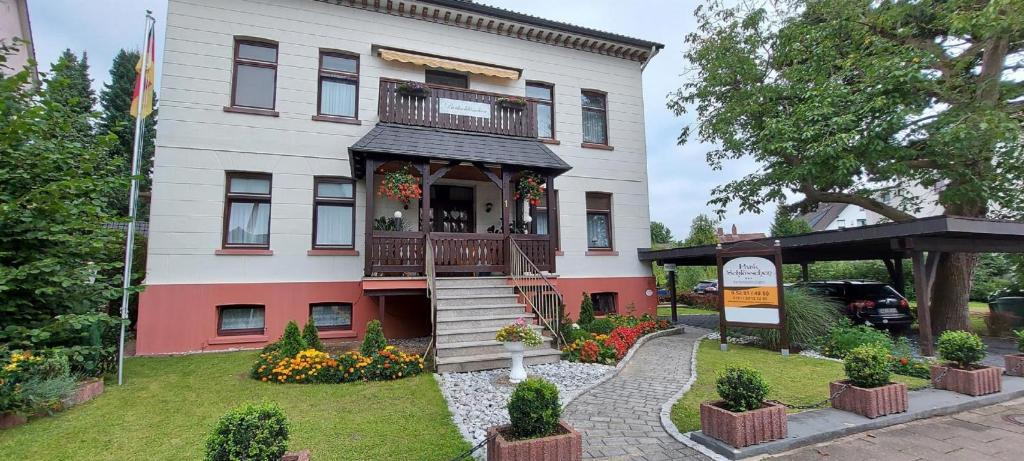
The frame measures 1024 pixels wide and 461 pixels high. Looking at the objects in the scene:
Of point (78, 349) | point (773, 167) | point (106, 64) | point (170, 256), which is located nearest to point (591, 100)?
point (773, 167)

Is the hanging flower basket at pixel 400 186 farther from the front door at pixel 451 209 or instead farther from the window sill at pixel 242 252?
the window sill at pixel 242 252

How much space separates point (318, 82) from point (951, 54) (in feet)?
49.5

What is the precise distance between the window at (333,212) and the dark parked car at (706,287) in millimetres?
20189

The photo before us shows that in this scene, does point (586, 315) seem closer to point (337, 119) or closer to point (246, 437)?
point (337, 119)

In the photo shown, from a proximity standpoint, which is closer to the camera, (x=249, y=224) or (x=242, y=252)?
(x=242, y=252)

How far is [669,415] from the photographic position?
4.75m

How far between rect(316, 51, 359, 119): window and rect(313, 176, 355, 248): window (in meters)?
1.76

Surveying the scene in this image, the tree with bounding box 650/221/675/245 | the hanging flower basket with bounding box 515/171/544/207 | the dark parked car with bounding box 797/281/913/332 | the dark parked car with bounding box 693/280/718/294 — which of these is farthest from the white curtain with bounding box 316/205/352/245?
the tree with bounding box 650/221/675/245

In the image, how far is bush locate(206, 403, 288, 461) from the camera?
264cm

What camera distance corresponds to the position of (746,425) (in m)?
3.79

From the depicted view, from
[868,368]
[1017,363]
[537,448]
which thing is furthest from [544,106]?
[537,448]

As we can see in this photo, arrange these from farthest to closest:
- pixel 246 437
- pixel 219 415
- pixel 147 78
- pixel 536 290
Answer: pixel 536 290, pixel 147 78, pixel 219 415, pixel 246 437

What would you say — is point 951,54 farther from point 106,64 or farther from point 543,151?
point 106,64

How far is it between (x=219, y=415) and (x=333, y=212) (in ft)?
20.2
